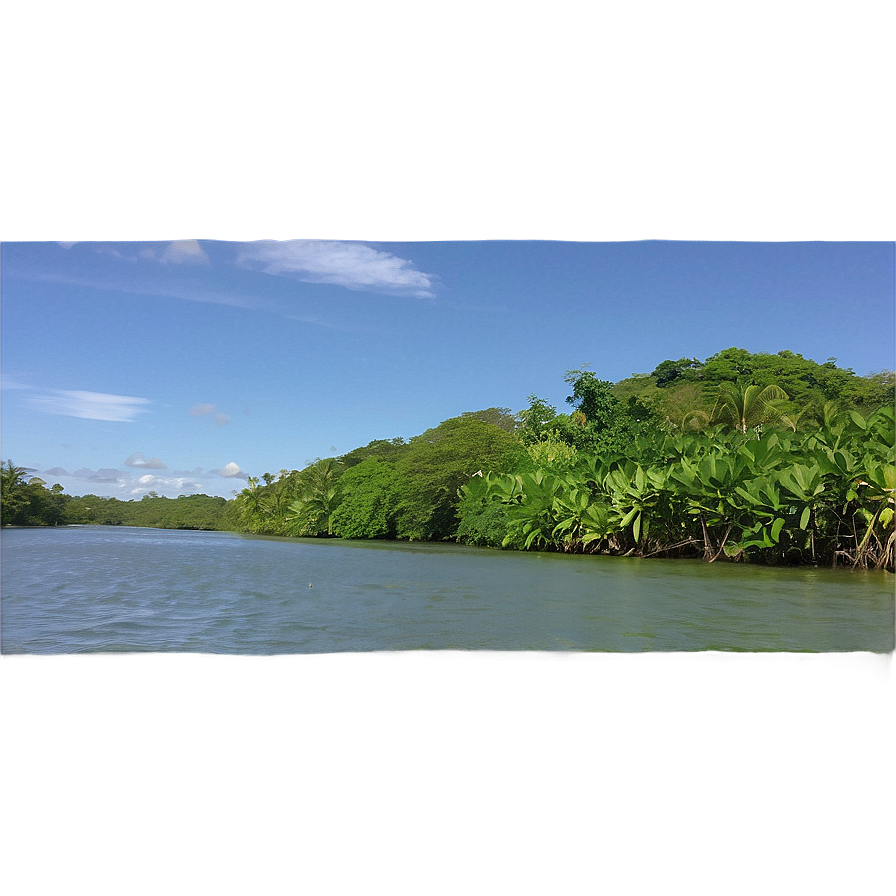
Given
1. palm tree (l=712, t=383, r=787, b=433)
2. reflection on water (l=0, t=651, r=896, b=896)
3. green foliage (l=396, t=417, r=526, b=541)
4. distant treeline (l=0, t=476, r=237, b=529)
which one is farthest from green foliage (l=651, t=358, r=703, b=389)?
reflection on water (l=0, t=651, r=896, b=896)

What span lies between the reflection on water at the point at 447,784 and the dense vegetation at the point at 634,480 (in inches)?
114

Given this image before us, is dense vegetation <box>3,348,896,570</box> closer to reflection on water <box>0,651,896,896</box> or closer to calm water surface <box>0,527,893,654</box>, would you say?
calm water surface <box>0,527,893,654</box>

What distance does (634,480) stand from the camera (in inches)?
245

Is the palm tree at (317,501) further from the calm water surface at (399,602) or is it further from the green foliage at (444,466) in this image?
the calm water surface at (399,602)

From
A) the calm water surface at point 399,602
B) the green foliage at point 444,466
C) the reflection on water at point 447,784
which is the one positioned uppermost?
the green foliage at point 444,466

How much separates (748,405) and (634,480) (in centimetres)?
235

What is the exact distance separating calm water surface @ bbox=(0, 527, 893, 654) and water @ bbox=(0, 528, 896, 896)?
3 cm

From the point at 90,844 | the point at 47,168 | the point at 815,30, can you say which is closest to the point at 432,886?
the point at 90,844

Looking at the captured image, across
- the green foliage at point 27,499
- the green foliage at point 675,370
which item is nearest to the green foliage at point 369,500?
the green foliage at point 27,499

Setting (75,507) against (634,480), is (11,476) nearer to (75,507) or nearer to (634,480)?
(75,507)

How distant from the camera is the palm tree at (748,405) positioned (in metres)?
7.74

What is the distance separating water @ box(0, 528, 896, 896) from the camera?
1.31 metres

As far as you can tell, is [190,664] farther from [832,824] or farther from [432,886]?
[832,824]

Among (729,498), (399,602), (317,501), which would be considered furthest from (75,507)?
(729,498)
